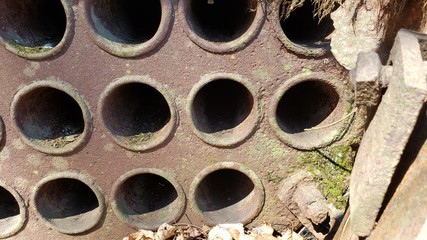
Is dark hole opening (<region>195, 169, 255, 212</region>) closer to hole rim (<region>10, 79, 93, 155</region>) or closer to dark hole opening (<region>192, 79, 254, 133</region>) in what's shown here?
dark hole opening (<region>192, 79, 254, 133</region>)

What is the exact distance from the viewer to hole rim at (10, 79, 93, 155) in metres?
1.37

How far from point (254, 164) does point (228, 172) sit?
0.81 feet

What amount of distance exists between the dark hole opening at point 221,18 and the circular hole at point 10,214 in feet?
2.91

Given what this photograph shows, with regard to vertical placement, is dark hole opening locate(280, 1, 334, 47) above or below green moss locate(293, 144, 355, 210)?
above

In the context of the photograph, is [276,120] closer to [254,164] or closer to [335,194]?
[254,164]

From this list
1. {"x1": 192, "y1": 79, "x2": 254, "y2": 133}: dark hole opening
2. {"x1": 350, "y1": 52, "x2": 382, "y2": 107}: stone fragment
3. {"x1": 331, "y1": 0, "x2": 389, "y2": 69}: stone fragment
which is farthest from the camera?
{"x1": 192, "y1": 79, "x2": 254, "y2": 133}: dark hole opening

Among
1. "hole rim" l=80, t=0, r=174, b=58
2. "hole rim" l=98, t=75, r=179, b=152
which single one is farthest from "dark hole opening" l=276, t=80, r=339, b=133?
"hole rim" l=80, t=0, r=174, b=58

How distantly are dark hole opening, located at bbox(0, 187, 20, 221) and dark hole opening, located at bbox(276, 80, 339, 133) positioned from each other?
42.9 inches

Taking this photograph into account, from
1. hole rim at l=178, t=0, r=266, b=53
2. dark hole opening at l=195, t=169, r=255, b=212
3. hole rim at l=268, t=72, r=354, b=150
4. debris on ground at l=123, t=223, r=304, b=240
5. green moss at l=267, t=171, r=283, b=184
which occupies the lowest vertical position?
debris on ground at l=123, t=223, r=304, b=240

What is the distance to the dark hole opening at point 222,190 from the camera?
158 centimetres

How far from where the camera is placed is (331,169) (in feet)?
4.77

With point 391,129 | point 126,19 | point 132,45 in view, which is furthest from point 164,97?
point 391,129

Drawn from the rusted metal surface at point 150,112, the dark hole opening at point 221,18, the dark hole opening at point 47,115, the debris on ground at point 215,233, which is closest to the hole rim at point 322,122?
the rusted metal surface at point 150,112

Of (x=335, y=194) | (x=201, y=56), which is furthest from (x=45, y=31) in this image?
(x=335, y=194)
